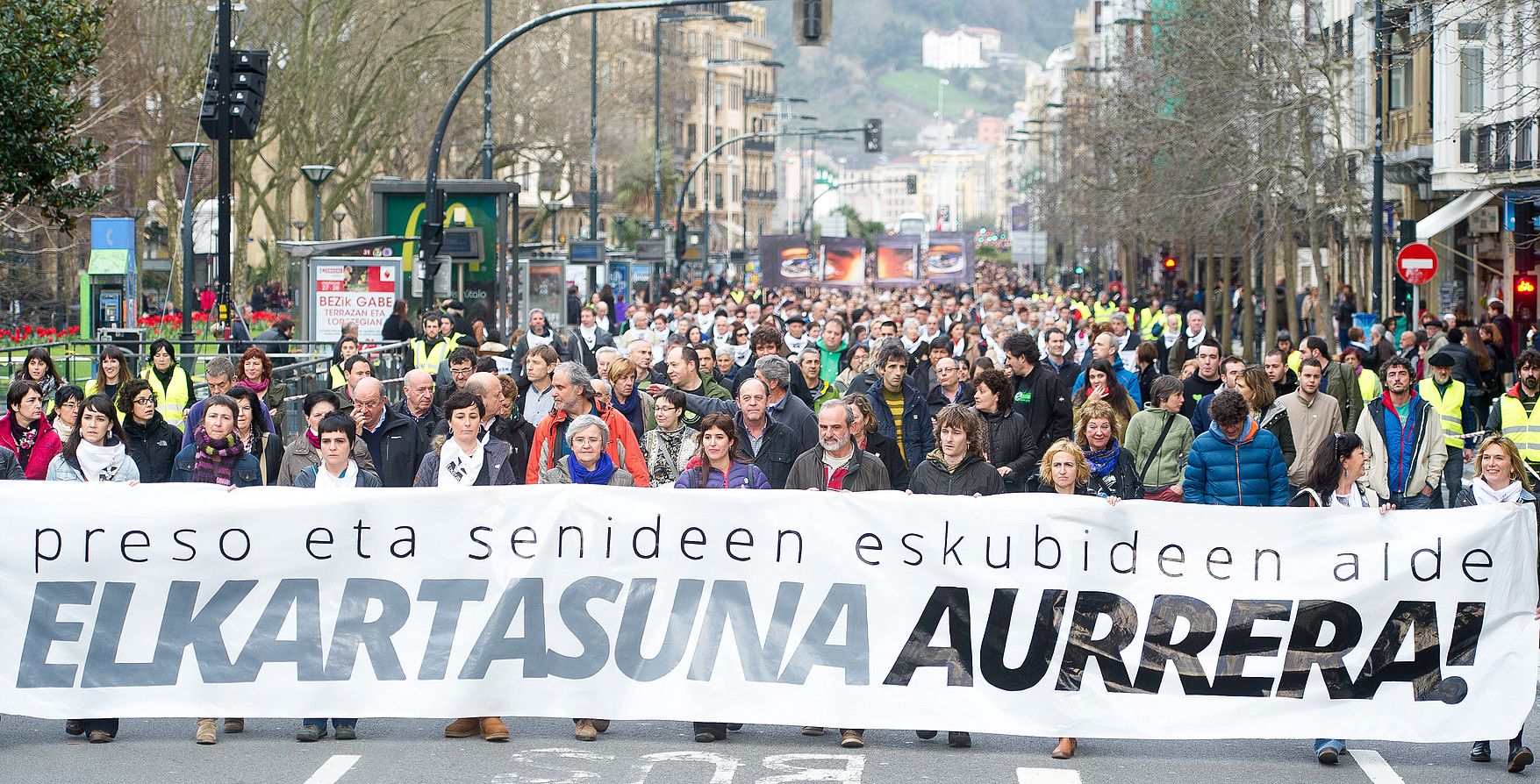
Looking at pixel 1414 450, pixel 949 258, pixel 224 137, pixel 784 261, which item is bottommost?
pixel 1414 450

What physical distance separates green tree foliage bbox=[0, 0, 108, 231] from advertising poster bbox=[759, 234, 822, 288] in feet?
114

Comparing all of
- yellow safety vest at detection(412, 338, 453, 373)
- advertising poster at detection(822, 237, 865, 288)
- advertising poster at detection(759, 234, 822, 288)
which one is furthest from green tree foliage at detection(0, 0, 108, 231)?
advertising poster at detection(822, 237, 865, 288)

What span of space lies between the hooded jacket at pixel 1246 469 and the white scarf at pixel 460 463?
3585 mm

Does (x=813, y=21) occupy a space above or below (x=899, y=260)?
above

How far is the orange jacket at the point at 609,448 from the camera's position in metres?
10.4

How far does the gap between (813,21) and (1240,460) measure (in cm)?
1490

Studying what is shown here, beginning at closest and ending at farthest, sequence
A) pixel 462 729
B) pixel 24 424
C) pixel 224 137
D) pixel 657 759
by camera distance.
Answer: pixel 657 759 → pixel 462 729 → pixel 24 424 → pixel 224 137

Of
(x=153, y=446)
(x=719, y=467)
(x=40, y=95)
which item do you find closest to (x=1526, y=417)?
(x=719, y=467)

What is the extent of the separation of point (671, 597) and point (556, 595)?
1.60 ft

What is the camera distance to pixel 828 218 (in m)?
116

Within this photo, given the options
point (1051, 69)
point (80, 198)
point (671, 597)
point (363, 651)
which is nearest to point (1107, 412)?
point (671, 597)

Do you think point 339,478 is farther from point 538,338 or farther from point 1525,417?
point 538,338

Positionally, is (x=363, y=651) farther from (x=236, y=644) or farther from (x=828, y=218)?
(x=828, y=218)

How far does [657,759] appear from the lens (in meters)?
8.90
